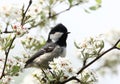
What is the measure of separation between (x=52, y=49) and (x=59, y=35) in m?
0.37

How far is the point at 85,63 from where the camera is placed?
6.53 feet

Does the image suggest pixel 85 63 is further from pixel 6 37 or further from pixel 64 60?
pixel 6 37

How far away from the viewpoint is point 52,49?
11.0 ft

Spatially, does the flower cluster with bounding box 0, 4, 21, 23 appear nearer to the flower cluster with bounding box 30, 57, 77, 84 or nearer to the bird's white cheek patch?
the flower cluster with bounding box 30, 57, 77, 84

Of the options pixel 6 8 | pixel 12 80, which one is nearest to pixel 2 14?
pixel 6 8

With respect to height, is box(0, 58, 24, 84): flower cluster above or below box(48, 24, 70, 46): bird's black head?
above

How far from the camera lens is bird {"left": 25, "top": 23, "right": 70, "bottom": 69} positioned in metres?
2.87

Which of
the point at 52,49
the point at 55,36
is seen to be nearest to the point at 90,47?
the point at 52,49

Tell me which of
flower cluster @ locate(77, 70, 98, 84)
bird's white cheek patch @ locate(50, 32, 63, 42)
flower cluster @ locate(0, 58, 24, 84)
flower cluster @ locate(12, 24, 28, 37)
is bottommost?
bird's white cheek patch @ locate(50, 32, 63, 42)

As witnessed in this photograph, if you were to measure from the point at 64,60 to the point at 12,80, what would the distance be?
330 mm

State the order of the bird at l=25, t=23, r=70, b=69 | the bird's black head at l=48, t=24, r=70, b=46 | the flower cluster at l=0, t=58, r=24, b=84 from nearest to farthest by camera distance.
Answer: the flower cluster at l=0, t=58, r=24, b=84 < the bird at l=25, t=23, r=70, b=69 < the bird's black head at l=48, t=24, r=70, b=46

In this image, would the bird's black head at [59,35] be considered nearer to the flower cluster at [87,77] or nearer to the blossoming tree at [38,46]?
the blossoming tree at [38,46]

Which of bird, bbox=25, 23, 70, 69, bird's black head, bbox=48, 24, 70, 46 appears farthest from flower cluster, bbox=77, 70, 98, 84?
bird's black head, bbox=48, 24, 70, 46

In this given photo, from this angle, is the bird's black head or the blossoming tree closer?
the blossoming tree
